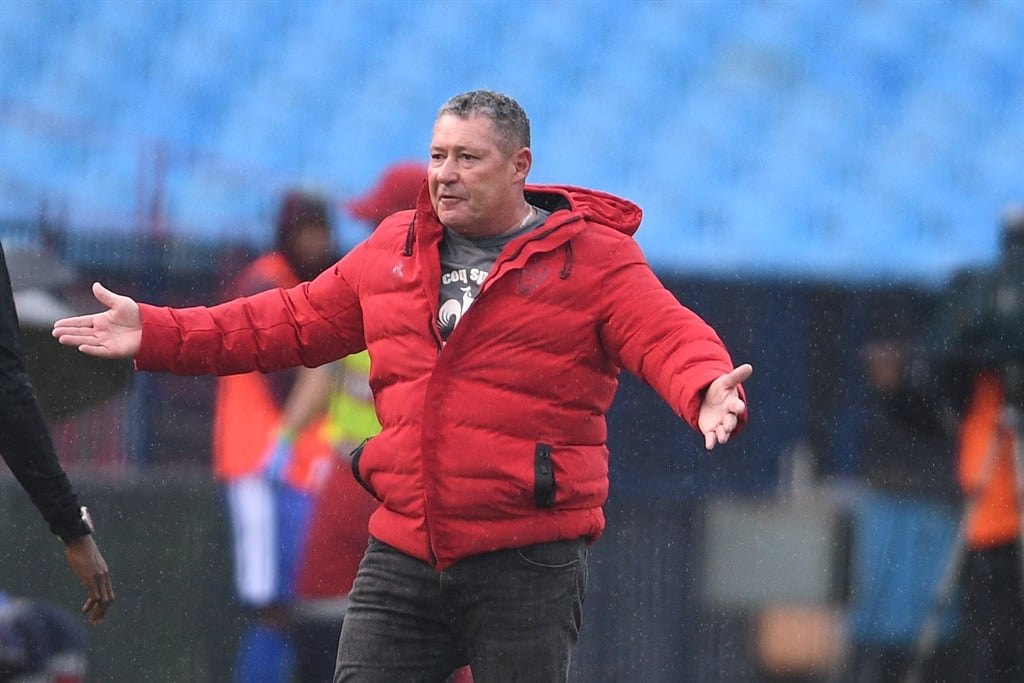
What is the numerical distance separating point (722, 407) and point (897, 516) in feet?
6.94

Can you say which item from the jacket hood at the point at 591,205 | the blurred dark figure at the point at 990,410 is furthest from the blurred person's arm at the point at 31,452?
the blurred dark figure at the point at 990,410

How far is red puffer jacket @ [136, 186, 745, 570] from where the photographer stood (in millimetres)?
3434

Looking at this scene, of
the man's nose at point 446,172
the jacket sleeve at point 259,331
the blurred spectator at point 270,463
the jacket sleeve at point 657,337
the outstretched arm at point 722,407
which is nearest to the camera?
the outstretched arm at point 722,407

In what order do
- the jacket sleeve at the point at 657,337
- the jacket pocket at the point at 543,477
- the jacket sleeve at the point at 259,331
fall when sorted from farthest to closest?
the jacket sleeve at the point at 259,331 → the jacket pocket at the point at 543,477 → the jacket sleeve at the point at 657,337

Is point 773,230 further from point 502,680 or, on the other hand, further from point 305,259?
point 502,680

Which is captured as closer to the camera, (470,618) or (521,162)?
(470,618)

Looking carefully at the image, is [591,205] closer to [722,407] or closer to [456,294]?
[456,294]

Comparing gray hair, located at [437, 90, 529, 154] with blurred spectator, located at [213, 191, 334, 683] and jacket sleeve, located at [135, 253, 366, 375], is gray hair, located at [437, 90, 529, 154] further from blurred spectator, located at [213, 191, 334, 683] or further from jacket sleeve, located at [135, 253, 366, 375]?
blurred spectator, located at [213, 191, 334, 683]

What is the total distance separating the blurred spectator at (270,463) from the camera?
486 cm

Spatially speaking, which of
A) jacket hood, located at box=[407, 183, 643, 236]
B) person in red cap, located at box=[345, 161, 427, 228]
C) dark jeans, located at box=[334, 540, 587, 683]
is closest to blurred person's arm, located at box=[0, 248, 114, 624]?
dark jeans, located at box=[334, 540, 587, 683]

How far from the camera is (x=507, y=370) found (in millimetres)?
3457

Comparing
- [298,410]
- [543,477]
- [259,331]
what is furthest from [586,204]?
[298,410]

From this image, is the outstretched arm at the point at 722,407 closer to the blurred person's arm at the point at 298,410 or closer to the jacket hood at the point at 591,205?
the jacket hood at the point at 591,205

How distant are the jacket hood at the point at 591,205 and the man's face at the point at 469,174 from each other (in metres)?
0.19
